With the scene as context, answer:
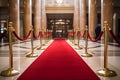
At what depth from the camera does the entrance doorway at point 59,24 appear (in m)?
29.2

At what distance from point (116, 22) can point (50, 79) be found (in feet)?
78.0

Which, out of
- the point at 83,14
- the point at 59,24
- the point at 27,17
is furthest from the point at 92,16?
the point at 59,24

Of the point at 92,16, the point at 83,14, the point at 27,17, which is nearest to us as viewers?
the point at 92,16

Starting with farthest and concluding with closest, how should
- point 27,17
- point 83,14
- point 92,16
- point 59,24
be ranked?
point 59,24, point 83,14, point 27,17, point 92,16

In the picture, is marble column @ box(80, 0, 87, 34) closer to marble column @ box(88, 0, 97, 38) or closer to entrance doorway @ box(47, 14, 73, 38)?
entrance doorway @ box(47, 14, 73, 38)

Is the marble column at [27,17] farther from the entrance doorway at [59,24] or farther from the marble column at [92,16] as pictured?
the entrance doorway at [59,24]

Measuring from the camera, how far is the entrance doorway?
2921 cm

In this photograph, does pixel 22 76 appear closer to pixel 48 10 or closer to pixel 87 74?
pixel 87 74

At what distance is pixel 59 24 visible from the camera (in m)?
30.8

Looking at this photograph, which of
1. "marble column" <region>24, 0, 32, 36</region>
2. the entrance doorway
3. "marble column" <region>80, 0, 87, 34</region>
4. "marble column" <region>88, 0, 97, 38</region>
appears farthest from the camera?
the entrance doorway

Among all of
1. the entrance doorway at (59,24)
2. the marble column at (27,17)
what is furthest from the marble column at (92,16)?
the entrance doorway at (59,24)

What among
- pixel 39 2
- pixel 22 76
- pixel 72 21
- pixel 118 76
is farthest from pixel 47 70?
pixel 72 21

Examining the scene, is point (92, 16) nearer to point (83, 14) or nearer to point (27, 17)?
point (83, 14)

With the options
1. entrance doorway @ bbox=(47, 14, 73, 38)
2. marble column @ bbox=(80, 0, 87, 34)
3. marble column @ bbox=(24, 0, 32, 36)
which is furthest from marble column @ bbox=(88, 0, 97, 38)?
entrance doorway @ bbox=(47, 14, 73, 38)
